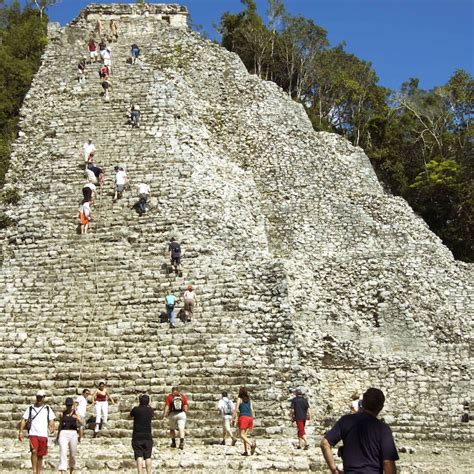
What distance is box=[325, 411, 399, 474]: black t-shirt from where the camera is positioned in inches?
209

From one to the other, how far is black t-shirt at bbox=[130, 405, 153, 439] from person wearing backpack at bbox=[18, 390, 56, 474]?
1.19 m

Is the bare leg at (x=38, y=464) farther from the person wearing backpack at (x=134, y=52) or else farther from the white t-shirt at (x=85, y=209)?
the person wearing backpack at (x=134, y=52)

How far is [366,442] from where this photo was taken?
212 inches

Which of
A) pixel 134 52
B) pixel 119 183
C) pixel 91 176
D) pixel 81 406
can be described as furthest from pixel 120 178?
pixel 134 52

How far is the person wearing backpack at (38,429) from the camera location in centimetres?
905

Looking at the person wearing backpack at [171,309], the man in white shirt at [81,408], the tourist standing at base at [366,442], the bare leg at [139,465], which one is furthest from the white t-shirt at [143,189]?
the tourist standing at base at [366,442]

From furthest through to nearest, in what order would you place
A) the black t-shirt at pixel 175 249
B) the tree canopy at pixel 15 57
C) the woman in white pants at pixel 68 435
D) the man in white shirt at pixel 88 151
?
the tree canopy at pixel 15 57 → the man in white shirt at pixel 88 151 → the black t-shirt at pixel 175 249 → the woman in white pants at pixel 68 435

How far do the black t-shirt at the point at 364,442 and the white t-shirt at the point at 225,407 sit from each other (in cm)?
656

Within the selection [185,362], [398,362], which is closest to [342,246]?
[398,362]

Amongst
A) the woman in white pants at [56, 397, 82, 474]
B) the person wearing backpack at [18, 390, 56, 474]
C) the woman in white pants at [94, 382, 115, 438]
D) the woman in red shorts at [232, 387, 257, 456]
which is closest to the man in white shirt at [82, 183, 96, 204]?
the woman in white pants at [94, 382, 115, 438]

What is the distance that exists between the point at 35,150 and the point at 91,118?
2.37 metres

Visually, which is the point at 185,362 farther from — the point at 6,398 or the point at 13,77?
A: the point at 13,77

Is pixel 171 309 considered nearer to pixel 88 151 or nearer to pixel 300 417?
pixel 300 417

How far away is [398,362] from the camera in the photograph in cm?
1695
